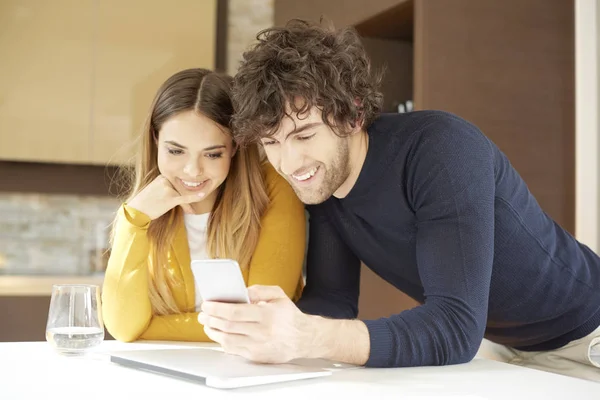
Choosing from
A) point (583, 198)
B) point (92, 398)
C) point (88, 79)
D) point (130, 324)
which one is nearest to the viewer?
point (92, 398)

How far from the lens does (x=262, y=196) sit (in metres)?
1.91

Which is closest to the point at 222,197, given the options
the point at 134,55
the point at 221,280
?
the point at 221,280

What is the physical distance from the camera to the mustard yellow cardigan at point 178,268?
5.64 feet

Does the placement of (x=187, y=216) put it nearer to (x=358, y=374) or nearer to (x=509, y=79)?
(x=358, y=374)

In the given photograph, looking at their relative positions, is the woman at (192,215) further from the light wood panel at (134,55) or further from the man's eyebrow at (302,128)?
the light wood panel at (134,55)

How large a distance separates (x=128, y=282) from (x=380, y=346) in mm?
739

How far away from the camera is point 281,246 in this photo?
185 cm

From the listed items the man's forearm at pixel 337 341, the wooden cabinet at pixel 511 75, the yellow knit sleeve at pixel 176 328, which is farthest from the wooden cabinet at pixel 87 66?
the man's forearm at pixel 337 341

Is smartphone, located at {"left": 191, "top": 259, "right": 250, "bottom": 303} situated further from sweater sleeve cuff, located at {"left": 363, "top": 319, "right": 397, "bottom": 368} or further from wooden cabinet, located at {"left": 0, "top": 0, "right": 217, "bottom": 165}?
wooden cabinet, located at {"left": 0, "top": 0, "right": 217, "bottom": 165}

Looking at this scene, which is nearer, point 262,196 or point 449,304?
point 449,304

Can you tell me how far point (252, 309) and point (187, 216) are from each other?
86cm

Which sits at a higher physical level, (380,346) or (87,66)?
(87,66)

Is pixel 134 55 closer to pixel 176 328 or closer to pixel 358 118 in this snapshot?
pixel 176 328

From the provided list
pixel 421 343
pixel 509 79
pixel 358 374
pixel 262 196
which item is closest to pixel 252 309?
pixel 358 374
